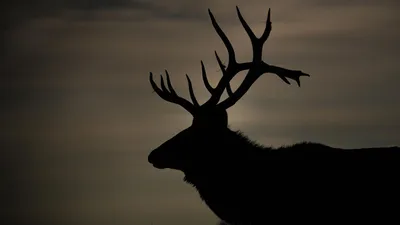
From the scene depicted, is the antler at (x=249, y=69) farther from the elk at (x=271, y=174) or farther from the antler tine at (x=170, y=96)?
the antler tine at (x=170, y=96)

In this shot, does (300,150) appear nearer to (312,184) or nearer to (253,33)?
(312,184)

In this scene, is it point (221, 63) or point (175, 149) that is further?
point (221, 63)

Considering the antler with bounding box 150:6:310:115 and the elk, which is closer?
the elk

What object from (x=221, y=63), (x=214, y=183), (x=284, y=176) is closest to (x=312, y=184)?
(x=284, y=176)

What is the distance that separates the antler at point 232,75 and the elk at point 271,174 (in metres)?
0.02

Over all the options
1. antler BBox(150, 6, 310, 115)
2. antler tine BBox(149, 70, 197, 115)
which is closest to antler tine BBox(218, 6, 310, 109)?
antler BBox(150, 6, 310, 115)

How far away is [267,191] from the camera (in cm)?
1358

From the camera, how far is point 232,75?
14.5 meters

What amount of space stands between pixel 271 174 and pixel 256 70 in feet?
5.78

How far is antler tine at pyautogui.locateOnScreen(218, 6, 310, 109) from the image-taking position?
13945 millimetres

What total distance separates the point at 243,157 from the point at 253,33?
7.12 feet

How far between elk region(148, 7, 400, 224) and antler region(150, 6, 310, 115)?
0.02 metres

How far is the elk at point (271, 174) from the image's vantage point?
516 inches

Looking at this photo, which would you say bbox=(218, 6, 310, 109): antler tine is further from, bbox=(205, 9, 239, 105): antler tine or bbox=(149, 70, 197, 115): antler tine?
bbox=(149, 70, 197, 115): antler tine
